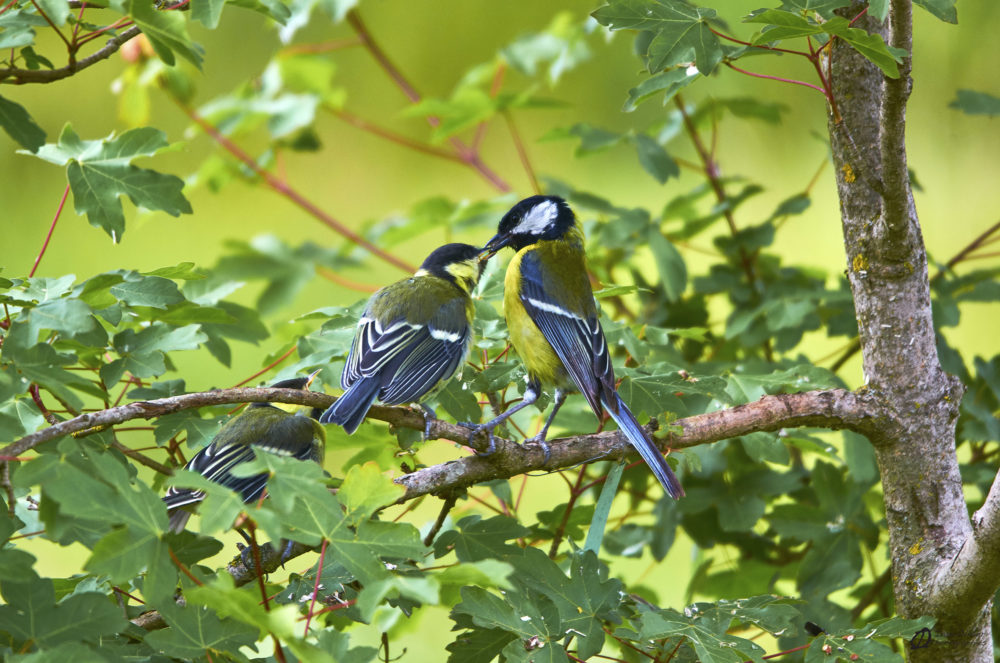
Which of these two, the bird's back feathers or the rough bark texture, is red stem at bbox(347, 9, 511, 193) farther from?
the rough bark texture

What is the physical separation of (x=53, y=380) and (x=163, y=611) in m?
0.21

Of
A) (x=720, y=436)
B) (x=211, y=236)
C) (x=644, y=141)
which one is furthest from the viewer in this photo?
(x=211, y=236)

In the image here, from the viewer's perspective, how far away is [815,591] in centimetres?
119

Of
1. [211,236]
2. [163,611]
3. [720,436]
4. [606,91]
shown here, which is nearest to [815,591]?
[720,436]

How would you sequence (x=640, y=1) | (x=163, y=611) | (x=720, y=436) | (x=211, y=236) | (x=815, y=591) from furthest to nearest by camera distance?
1. (x=211, y=236)
2. (x=815, y=591)
3. (x=720, y=436)
4. (x=640, y=1)
5. (x=163, y=611)

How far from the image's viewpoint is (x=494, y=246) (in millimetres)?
1491

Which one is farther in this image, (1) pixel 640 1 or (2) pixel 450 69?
(2) pixel 450 69

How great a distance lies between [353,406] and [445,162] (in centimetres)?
178

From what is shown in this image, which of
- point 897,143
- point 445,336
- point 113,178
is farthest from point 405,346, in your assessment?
point 897,143

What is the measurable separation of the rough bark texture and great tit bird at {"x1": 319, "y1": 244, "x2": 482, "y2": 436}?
507 millimetres

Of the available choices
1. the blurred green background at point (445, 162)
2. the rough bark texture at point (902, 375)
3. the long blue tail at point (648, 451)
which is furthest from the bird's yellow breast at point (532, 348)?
the blurred green background at point (445, 162)

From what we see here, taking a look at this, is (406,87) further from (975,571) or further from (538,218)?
(975,571)

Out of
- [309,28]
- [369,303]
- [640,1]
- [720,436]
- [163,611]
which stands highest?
[309,28]

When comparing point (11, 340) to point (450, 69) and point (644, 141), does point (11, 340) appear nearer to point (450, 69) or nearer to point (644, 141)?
point (644, 141)
